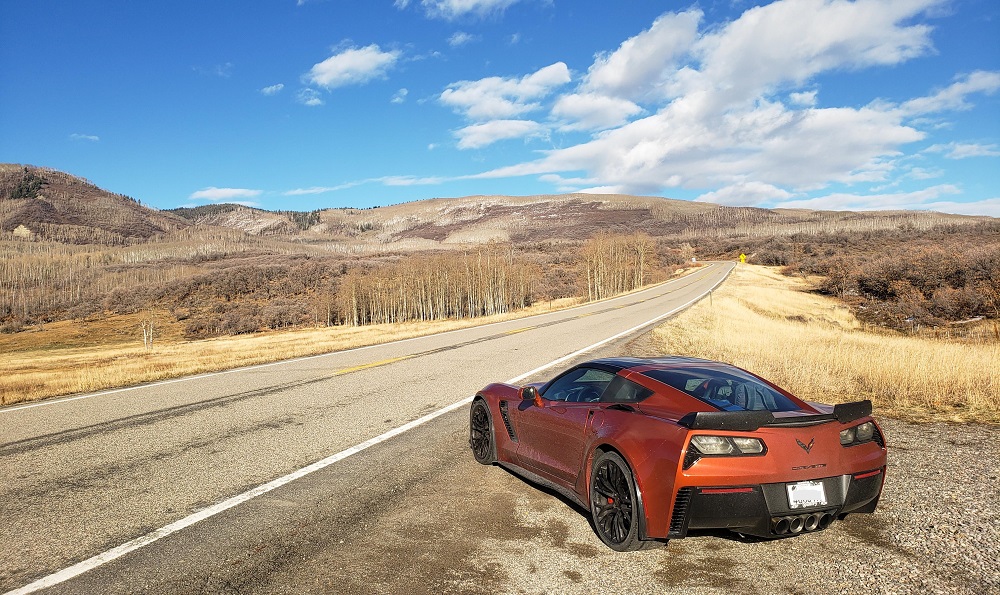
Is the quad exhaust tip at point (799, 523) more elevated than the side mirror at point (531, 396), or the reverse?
the side mirror at point (531, 396)

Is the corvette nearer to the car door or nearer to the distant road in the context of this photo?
the car door

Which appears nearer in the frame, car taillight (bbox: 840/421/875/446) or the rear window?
car taillight (bbox: 840/421/875/446)

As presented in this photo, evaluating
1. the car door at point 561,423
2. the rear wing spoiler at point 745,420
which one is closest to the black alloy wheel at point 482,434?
the car door at point 561,423

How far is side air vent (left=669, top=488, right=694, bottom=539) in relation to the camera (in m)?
3.58

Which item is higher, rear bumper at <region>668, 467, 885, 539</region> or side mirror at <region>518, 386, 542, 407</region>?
side mirror at <region>518, 386, 542, 407</region>

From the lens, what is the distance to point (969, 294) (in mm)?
25547

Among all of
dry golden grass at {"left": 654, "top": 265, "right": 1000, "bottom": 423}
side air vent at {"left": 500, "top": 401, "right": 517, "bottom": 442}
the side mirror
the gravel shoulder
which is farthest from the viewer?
dry golden grass at {"left": 654, "top": 265, "right": 1000, "bottom": 423}

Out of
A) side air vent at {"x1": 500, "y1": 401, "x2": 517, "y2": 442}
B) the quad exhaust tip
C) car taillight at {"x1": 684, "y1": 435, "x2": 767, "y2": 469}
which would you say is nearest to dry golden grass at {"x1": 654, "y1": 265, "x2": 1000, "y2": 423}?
the quad exhaust tip

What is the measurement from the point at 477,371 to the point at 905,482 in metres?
8.47

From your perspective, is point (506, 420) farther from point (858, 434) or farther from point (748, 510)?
point (858, 434)

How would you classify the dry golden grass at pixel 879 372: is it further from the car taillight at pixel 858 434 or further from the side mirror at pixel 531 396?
the side mirror at pixel 531 396

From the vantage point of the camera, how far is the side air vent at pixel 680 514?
358 centimetres

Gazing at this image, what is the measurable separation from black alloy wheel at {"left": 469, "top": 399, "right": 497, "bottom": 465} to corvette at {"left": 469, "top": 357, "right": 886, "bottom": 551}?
46.4 inches

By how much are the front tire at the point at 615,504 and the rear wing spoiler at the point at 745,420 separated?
1.93 feet
